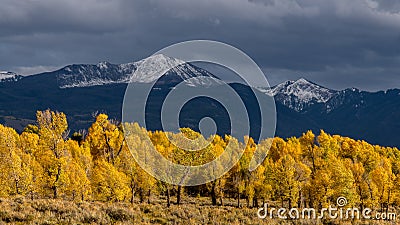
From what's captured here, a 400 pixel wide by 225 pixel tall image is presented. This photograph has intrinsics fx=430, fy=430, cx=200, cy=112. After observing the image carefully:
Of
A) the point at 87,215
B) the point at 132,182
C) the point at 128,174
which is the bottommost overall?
the point at 87,215

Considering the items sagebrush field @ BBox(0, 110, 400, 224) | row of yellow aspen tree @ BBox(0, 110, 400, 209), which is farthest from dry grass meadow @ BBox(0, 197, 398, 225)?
row of yellow aspen tree @ BBox(0, 110, 400, 209)

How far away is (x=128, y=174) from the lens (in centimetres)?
6081

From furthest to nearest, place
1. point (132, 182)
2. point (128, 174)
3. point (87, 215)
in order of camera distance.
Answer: point (128, 174), point (132, 182), point (87, 215)

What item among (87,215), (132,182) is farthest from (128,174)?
(87,215)

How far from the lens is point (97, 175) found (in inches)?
2256

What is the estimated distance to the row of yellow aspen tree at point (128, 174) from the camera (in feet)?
167

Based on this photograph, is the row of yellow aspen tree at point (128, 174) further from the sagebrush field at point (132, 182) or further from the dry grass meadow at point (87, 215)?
the dry grass meadow at point (87, 215)

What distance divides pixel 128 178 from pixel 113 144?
10.9m

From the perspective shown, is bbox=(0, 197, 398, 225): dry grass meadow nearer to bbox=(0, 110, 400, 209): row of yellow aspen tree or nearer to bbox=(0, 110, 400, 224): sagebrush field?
bbox=(0, 110, 400, 224): sagebrush field

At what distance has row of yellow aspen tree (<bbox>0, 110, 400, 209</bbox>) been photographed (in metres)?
50.9

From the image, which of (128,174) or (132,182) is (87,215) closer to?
(132,182)

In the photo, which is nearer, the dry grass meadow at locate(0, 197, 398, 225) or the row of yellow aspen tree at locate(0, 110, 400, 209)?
the dry grass meadow at locate(0, 197, 398, 225)

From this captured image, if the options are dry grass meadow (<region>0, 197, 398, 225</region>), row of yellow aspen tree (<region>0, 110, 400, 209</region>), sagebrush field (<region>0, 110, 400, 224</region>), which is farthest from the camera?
row of yellow aspen tree (<region>0, 110, 400, 209</region>)

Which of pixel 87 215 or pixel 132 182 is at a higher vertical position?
pixel 132 182
